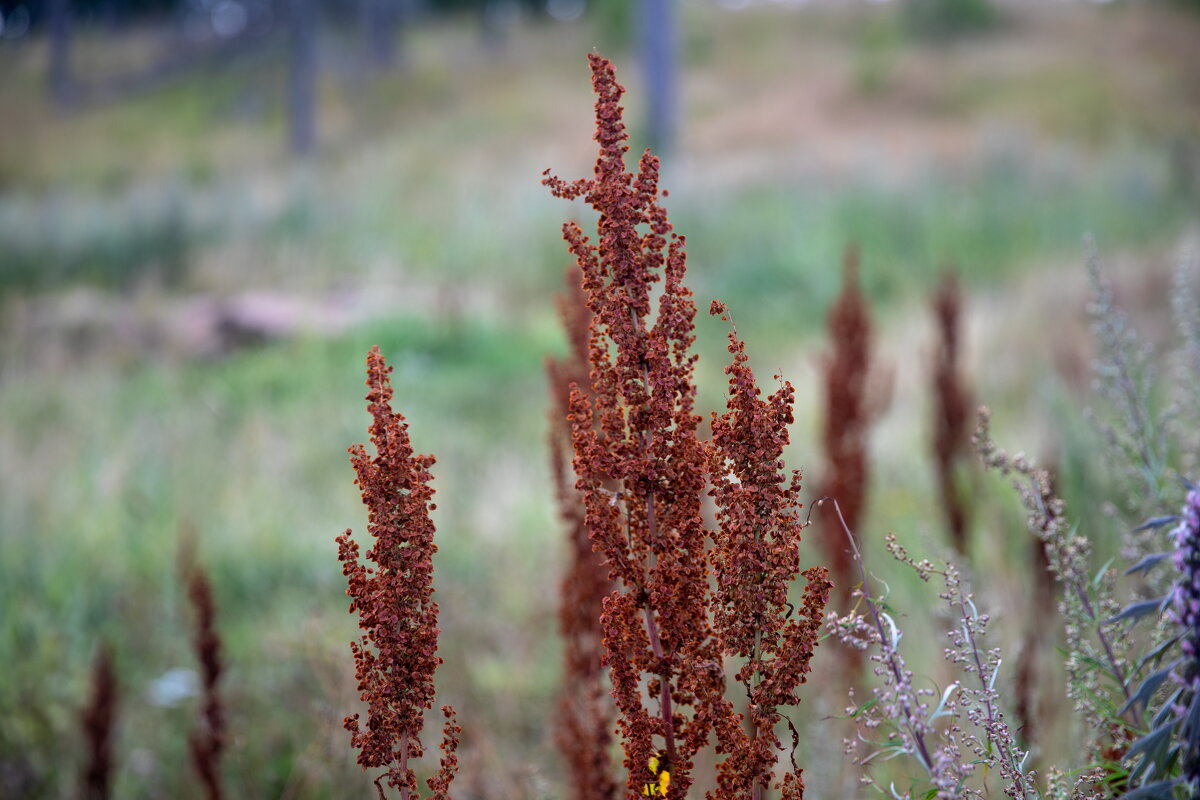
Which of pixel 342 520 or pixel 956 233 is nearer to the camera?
pixel 342 520

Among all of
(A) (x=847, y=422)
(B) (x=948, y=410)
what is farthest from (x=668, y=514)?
(B) (x=948, y=410)

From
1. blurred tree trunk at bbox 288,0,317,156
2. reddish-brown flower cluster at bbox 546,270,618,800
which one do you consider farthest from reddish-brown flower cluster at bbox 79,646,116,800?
blurred tree trunk at bbox 288,0,317,156

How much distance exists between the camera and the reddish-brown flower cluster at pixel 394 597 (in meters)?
1.21

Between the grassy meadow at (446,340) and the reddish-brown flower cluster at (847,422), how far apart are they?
0.34 meters

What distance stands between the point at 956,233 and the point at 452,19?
3660 centimetres

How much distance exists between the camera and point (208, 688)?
2734mm

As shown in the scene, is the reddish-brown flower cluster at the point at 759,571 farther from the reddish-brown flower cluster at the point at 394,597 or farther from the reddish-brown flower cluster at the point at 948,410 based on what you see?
the reddish-brown flower cluster at the point at 948,410

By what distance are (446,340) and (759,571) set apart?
30.2 ft

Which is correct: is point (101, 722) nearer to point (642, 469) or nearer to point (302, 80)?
point (642, 469)

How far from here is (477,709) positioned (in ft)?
13.3

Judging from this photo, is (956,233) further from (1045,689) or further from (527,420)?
(1045,689)

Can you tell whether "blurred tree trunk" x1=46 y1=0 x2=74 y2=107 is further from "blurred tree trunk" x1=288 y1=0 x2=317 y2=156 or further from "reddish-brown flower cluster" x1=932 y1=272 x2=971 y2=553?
"reddish-brown flower cluster" x1=932 y1=272 x2=971 y2=553

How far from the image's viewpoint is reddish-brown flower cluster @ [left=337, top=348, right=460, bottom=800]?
1206mm

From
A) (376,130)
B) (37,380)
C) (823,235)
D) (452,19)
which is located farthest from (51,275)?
(452,19)
